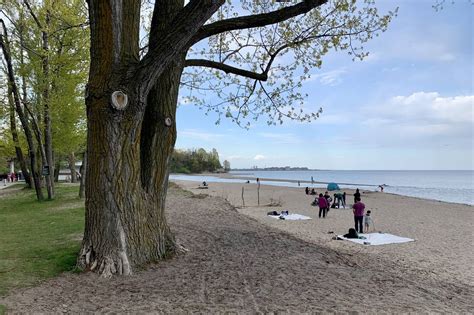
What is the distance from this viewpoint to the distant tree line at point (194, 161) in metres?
156

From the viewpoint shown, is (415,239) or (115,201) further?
(415,239)

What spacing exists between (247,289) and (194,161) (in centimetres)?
15428

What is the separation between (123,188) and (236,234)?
4587mm

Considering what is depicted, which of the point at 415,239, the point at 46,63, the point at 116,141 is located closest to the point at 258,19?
the point at 116,141

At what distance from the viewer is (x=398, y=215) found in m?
22.5

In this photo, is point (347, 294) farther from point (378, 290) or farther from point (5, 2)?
point (5, 2)

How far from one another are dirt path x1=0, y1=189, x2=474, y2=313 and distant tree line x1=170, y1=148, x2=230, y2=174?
145054mm

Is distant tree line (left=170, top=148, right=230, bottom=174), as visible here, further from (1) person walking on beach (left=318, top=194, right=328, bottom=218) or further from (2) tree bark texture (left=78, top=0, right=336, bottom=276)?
(2) tree bark texture (left=78, top=0, right=336, bottom=276)

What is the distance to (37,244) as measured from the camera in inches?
344

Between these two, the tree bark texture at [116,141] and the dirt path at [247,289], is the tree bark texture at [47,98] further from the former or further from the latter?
the dirt path at [247,289]

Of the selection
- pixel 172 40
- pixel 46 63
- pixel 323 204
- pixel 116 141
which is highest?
pixel 46 63

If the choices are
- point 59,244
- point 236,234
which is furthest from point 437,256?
point 59,244

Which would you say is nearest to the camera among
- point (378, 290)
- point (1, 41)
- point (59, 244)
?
point (378, 290)

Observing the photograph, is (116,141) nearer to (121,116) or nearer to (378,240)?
(121,116)
